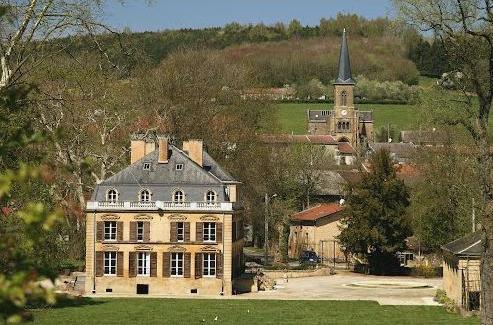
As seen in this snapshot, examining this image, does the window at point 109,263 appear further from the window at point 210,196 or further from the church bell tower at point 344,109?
the church bell tower at point 344,109

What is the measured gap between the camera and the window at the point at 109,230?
43969 mm

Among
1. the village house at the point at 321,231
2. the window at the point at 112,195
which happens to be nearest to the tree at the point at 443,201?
the village house at the point at 321,231

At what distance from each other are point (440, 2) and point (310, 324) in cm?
1225

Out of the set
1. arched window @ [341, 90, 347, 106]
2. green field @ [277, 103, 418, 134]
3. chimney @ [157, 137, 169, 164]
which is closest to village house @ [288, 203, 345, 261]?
chimney @ [157, 137, 169, 164]

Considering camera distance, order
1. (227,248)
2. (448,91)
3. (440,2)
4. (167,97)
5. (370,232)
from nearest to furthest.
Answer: (440,2) < (448,91) < (227,248) < (370,232) < (167,97)

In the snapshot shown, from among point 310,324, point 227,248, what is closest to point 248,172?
point 227,248

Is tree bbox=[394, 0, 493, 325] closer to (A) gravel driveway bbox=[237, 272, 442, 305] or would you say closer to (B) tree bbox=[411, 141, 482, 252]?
(A) gravel driveway bbox=[237, 272, 442, 305]

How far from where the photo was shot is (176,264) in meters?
43.8

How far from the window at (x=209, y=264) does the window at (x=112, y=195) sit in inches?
203

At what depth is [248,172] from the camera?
6394 centimetres

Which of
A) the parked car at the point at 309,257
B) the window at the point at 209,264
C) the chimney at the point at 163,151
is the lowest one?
the parked car at the point at 309,257

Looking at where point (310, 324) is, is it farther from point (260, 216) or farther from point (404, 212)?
point (260, 216)

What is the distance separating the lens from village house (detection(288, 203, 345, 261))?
61.4m

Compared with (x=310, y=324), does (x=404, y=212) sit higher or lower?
higher
